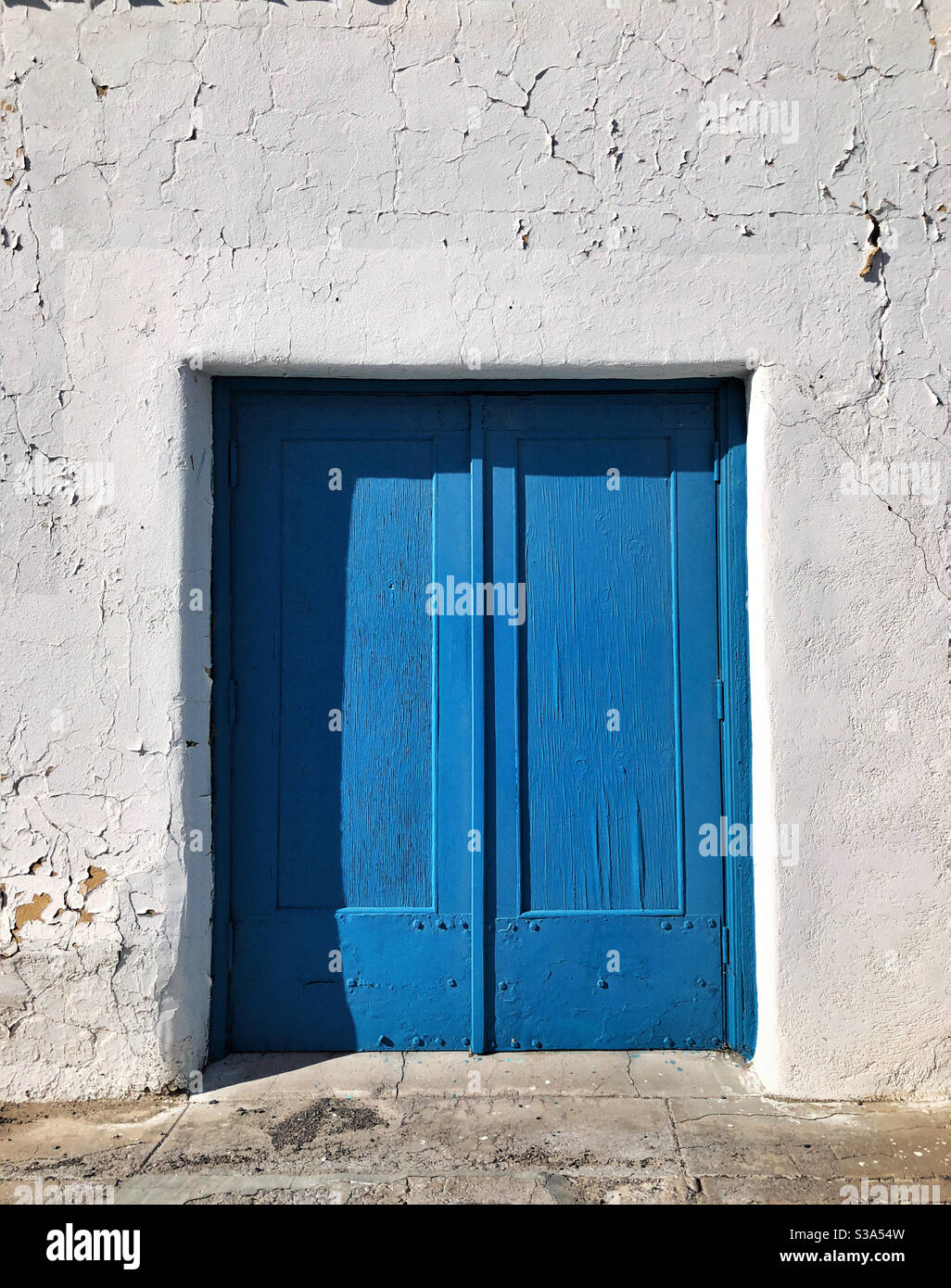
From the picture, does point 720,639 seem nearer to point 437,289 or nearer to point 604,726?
point 604,726

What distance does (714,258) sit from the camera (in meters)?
2.99

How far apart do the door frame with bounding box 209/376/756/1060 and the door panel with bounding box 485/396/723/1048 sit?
6 cm

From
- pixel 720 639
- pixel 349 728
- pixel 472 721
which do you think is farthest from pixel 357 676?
pixel 720 639

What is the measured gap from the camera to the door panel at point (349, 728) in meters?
3.13

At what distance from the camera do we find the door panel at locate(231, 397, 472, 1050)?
10.3 ft

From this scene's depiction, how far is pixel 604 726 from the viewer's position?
3172mm

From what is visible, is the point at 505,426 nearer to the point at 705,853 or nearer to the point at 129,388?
the point at 129,388

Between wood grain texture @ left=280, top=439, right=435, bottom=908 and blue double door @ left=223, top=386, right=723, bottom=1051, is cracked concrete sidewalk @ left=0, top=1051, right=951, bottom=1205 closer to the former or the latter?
blue double door @ left=223, top=386, right=723, bottom=1051

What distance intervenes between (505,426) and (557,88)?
1134 mm

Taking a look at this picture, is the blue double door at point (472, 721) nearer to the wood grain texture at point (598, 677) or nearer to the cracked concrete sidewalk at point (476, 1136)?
the wood grain texture at point (598, 677)

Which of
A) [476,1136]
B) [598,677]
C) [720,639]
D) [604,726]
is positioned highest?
[720,639]

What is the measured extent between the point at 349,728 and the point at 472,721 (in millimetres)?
448

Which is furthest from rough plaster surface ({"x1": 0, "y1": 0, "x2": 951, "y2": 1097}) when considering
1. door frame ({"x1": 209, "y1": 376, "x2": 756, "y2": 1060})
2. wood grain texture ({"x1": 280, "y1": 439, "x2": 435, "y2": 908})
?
wood grain texture ({"x1": 280, "y1": 439, "x2": 435, "y2": 908})

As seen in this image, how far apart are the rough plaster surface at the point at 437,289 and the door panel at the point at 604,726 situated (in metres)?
0.27
